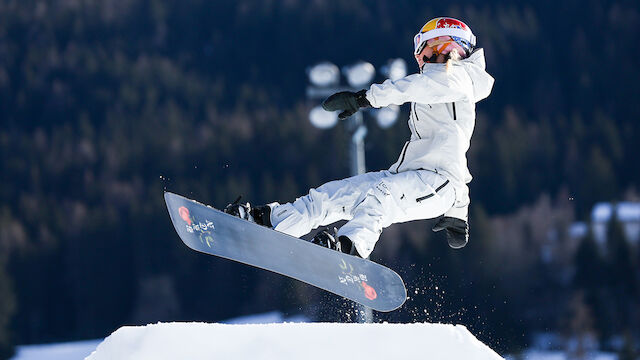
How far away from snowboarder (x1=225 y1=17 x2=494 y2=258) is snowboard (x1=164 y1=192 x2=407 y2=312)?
0.10 meters

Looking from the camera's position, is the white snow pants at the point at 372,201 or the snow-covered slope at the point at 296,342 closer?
the snow-covered slope at the point at 296,342

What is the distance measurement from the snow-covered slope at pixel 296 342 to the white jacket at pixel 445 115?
44.1 inches

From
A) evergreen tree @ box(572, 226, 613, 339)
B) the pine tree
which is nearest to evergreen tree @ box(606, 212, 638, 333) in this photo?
evergreen tree @ box(572, 226, 613, 339)

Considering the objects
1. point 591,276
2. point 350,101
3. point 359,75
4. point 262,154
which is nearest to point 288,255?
point 350,101

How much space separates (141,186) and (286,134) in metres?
4.96

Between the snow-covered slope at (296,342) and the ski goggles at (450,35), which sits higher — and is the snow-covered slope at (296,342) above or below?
below

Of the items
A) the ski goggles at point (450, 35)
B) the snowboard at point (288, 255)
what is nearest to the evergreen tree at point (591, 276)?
the ski goggles at point (450, 35)

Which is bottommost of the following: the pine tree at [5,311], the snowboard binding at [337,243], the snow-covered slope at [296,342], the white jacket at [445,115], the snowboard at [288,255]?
the pine tree at [5,311]

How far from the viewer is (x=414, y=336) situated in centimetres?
522

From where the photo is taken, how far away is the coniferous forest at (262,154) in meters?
25.7

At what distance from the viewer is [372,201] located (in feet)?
19.3

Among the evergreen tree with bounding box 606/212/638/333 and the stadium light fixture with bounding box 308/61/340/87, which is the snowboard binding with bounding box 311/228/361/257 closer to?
the stadium light fixture with bounding box 308/61/340/87

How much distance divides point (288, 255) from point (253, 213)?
1.19ft

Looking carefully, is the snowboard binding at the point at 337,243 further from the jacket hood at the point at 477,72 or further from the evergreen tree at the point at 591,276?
the evergreen tree at the point at 591,276
